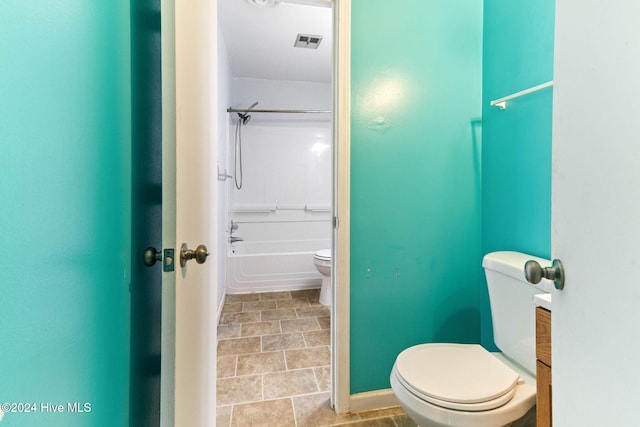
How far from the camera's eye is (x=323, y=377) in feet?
6.02

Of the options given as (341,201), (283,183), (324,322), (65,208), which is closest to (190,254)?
(65,208)

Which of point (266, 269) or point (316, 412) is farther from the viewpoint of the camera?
point (266, 269)

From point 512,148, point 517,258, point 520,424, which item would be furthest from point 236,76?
point 520,424

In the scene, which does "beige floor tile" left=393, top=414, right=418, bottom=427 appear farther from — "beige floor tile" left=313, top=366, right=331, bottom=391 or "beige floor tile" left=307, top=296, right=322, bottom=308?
"beige floor tile" left=307, top=296, right=322, bottom=308


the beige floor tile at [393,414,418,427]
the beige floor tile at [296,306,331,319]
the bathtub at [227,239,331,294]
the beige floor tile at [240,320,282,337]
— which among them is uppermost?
the bathtub at [227,239,331,294]

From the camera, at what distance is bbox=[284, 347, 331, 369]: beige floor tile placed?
1972 millimetres

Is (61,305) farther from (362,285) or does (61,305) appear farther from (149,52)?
(362,285)

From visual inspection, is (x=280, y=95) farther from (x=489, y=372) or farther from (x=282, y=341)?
(x=489, y=372)

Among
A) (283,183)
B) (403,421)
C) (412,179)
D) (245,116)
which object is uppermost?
(245,116)

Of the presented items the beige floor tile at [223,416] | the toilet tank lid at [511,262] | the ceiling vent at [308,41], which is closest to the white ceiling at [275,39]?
the ceiling vent at [308,41]

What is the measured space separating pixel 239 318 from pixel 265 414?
1.23 metres

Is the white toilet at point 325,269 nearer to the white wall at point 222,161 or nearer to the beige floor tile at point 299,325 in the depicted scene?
the beige floor tile at point 299,325

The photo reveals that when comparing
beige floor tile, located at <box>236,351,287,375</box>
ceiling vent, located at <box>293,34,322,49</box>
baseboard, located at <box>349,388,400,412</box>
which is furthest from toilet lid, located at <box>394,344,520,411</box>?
ceiling vent, located at <box>293,34,322,49</box>

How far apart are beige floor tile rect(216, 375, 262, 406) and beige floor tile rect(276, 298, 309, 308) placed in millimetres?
1170
